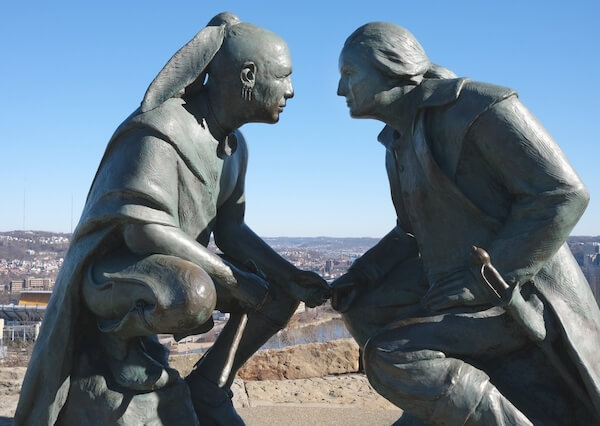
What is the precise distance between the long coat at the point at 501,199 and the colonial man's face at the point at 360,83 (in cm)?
14

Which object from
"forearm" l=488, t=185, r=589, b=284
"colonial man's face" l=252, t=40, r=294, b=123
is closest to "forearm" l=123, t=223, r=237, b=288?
"colonial man's face" l=252, t=40, r=294, b=123

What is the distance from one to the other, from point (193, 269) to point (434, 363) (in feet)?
3.32

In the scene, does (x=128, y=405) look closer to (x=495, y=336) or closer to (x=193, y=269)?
(x=193, y=269)

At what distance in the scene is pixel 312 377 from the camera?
6.24 meters

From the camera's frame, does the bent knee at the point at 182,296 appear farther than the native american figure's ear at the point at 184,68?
No

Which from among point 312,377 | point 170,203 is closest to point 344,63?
point 170,203

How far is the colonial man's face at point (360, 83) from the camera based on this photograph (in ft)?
10.7

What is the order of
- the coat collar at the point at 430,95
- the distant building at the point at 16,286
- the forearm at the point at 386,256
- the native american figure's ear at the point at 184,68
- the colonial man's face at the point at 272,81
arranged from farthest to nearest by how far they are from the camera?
the distant building at the point at 16,286, the forearm at the point at 386,256, the colonial man's face at the point at 272,81, the native american figure's ear at the point at 184,68, the coat collar at the point at 430,95

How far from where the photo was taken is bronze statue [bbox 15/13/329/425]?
303cm

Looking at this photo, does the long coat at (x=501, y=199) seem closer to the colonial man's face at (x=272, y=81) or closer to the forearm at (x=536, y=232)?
the forearm at (x=536, y=232)

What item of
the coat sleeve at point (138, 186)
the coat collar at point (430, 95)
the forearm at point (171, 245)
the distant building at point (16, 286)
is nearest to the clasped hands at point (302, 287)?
the forearm at point (171, 245)

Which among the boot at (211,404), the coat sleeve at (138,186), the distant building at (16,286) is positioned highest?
the coat sleeve at (138,186)

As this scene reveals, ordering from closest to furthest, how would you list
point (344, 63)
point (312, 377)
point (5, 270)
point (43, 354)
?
point (43, 354) < point (344, 63) < point (312, 377) < point (5, 270)

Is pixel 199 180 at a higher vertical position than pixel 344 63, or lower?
lower
